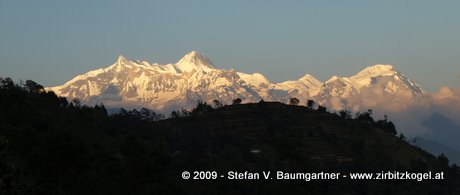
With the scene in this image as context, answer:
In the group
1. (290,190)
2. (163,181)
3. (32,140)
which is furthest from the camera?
(290,190)

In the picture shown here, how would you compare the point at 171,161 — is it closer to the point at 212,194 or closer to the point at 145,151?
the point at 212,194

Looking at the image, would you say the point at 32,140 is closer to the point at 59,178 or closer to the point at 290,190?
the point at 59,178

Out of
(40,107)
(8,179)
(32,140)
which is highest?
(40,107)

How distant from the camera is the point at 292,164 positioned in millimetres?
183000

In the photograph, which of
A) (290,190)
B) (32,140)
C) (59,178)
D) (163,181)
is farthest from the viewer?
(290,190)

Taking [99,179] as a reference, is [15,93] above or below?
above

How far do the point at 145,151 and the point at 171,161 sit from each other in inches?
1893

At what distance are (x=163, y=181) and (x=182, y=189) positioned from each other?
399 centimetres

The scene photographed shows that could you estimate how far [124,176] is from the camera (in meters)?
122

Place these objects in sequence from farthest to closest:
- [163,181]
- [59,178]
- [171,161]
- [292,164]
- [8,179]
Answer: [292,164] < [171,161] < [163,181] < [59,178] < [8,179]

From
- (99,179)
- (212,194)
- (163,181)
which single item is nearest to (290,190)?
(212,194)

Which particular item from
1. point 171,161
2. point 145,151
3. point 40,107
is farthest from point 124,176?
point 40,107

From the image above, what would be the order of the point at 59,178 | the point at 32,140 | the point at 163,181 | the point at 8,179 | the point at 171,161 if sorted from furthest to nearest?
the point at 171,161
the point at 163,181
the point at 32,140
the point at 59,178
the point at 8,179

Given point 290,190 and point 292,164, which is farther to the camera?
point 292,164
